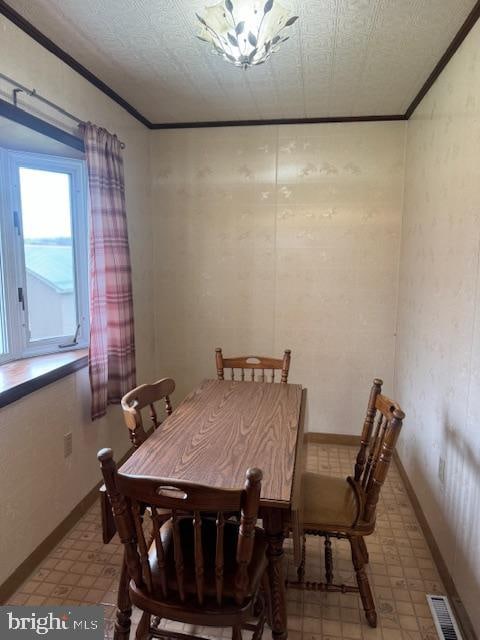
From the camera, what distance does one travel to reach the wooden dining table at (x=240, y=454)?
1310 millimetres

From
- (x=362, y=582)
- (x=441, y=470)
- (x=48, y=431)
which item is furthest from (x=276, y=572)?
(x=48, y=431)

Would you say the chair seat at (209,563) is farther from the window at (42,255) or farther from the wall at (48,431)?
the window at (42,255)

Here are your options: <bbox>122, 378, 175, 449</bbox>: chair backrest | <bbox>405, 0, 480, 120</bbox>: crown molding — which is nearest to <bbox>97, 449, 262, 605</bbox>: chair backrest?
<bbox>122, 378, 175, 449</bbox>: chair backrest

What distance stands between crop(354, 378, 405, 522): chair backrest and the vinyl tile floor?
474 mm

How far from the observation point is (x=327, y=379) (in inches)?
129

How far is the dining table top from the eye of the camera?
1355mm

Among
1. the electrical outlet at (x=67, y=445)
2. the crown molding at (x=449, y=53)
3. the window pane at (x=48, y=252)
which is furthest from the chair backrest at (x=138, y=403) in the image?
the crown molding at (x=449, y=53)

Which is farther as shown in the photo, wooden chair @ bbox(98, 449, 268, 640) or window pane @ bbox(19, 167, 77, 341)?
window pane @ bbox(19, 167, 77, 341)

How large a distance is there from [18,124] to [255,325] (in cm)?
201

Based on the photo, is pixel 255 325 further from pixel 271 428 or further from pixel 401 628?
Result: pixel 401 628

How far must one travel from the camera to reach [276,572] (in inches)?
53.6

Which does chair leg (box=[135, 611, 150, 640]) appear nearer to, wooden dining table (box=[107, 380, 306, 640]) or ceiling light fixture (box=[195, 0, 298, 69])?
wooden dining table (box=[107, 380, 306, 640])

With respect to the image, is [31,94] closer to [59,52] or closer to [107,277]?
[59,52]

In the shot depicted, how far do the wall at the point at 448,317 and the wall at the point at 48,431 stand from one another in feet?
6.12
